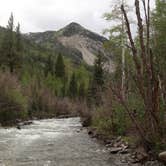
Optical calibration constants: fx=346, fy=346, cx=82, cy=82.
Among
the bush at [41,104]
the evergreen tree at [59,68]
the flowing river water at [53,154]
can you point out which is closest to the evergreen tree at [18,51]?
the bush at [41,104]

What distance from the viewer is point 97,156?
1408 cm

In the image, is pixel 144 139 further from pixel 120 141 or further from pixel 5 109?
pixel 5 109

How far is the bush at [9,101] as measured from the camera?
3347cm

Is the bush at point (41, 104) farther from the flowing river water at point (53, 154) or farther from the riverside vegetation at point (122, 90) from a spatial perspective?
the flowing river water at point (53, 154)

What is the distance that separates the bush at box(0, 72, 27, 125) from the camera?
33.5m

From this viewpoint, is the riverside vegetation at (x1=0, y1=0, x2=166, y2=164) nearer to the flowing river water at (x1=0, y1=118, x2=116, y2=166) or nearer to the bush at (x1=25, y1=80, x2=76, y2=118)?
the bush at (x1=25, y1=80, x2=76, y2=118)

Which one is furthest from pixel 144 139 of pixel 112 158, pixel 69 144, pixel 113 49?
pixel 113 49

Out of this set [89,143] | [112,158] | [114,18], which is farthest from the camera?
[114,18]

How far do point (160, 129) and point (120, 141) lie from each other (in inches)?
218

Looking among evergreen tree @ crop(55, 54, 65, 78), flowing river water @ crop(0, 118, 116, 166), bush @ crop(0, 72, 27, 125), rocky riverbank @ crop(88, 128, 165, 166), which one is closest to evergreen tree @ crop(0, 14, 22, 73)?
bush @ crop(0, 72, 27, 125)

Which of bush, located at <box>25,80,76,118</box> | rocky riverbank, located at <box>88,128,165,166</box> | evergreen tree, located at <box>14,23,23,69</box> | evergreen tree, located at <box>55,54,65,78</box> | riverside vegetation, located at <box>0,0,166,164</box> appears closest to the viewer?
riverside vegetation, located at <box>0,0,166,164</box>

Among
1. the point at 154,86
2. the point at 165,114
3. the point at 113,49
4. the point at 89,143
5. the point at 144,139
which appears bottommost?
the point at 89,143

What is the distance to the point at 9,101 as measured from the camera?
114 feet

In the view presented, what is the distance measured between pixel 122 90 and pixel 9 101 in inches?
945
